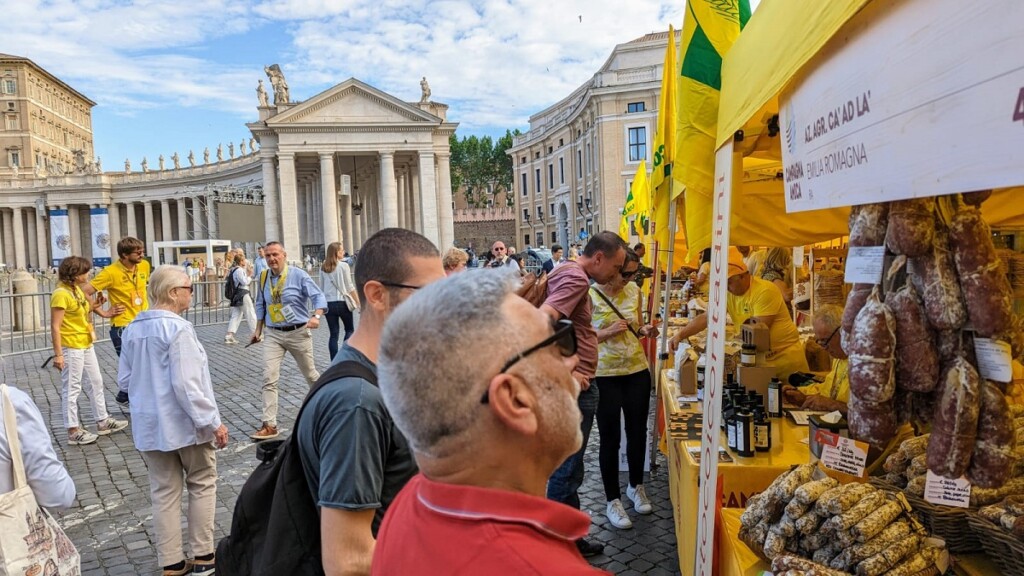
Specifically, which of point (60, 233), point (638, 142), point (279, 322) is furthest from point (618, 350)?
point (60, 233)

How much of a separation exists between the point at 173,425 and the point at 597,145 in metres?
47.1

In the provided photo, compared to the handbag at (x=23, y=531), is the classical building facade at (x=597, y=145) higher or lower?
higher

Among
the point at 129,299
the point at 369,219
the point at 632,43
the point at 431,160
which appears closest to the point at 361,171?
the point at 369,219

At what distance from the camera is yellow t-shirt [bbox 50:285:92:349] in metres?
6.40

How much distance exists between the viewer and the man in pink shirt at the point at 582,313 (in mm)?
3850

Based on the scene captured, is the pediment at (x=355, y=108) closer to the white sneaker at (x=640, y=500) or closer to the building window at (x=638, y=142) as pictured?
the building window at (x=638, y=142)

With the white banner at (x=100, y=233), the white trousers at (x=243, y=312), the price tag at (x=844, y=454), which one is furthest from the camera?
the white banner at (x=100, y=233)

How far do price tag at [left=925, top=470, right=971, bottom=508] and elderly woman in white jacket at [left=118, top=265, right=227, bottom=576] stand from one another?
3489mm

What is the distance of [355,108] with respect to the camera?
42.9 m

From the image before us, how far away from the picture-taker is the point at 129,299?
726 centimetres

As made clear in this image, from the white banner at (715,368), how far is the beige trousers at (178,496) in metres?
2.88

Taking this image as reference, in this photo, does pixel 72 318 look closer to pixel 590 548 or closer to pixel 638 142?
pixel 590 548

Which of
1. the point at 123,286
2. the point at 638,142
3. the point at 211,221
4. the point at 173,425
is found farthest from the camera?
the point at 211,221

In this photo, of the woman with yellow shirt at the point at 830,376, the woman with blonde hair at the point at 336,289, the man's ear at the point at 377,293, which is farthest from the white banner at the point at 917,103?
the woman with blonde hair at the point at 336,289
